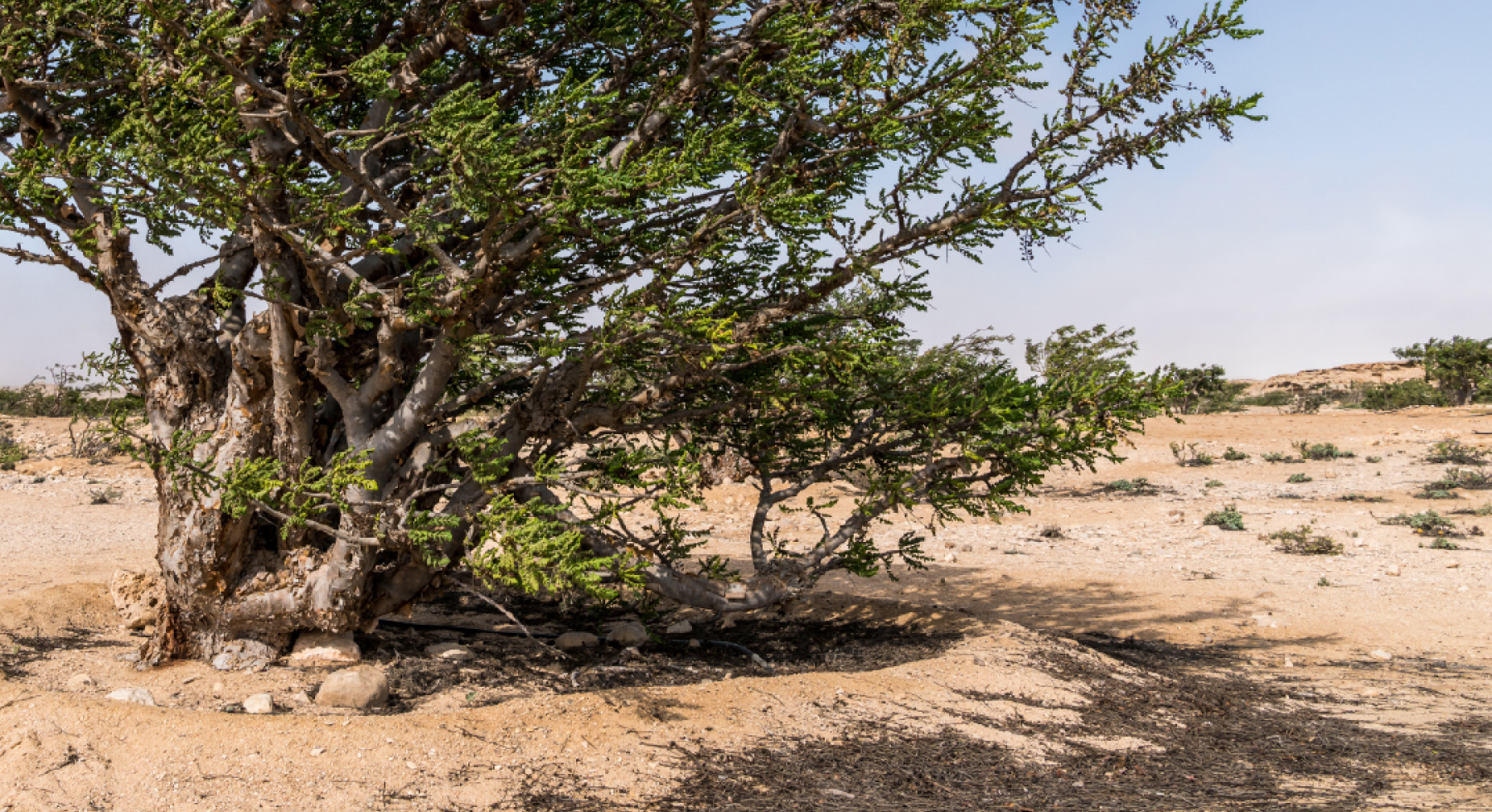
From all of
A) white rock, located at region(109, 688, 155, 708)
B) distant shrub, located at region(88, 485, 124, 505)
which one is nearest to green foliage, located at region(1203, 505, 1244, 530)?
white rock, located at region(109, 688, 155, 708)

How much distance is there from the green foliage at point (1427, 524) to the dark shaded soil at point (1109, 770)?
8706 millimetres

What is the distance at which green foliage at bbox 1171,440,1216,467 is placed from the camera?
2061 cm

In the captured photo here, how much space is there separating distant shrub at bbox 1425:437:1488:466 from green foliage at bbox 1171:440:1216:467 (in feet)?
13.4

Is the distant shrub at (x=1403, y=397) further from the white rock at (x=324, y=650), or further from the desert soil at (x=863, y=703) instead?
the white rock at (x=324, y=650)

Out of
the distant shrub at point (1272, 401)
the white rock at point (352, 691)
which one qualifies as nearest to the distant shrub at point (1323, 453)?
the distant shrub at point (1272, 401)

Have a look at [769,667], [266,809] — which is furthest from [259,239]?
[769,667]

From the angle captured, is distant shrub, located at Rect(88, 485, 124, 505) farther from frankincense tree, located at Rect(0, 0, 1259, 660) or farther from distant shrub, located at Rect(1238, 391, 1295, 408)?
distant shrub, located at Rect(1238, 391, 1295, 408)

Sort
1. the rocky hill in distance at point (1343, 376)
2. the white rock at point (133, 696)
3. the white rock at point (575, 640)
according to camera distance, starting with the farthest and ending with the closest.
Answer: the rocky hill in distance at point (1343, 376) → the white rock at point (575, 640) → the white rock at point (133, 696)

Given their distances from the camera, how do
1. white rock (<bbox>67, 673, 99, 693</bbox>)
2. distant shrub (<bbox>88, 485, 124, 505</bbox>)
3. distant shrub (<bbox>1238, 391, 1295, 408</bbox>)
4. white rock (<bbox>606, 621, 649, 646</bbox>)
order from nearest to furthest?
1. white rock (<bbox>67, 673, 99, 693</bbox>)
2. white rock (<bbox>606, 621, 649, 646</bbox>)
3. distant shrub (<bbox>88, 485, 124, 505</bbox>)
4. distant shrub (<bbox>1238, 391, 1295, 408</bbox>)

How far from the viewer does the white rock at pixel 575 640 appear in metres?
7.62

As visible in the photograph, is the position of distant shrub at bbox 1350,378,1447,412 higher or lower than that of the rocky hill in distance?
lower

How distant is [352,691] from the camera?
5543 millimetres

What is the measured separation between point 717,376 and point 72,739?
12.8ft

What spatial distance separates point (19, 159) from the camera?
513cm
